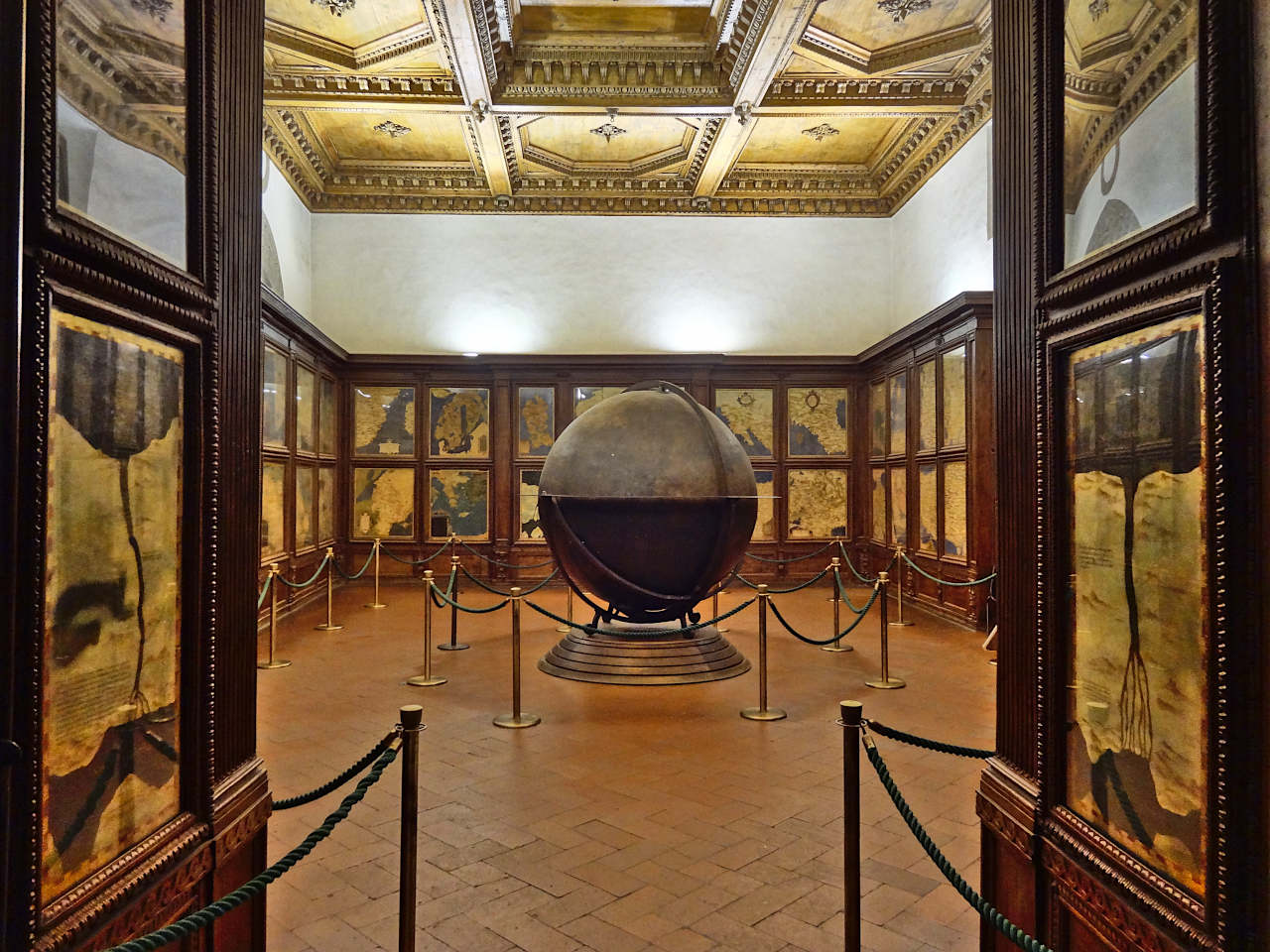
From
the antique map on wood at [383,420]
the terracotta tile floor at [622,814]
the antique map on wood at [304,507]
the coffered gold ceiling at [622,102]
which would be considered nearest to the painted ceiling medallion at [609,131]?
the coffered gold ceiling at [622,102]

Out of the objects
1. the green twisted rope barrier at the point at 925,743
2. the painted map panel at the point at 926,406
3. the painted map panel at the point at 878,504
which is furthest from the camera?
the painted map panel at the point at 878,504

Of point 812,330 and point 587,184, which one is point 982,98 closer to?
point 812,330

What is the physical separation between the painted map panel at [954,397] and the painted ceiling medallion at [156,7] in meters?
9.60

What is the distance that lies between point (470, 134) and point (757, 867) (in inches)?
478

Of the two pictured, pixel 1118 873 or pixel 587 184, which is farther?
pixel 587 184

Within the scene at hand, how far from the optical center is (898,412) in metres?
12.6

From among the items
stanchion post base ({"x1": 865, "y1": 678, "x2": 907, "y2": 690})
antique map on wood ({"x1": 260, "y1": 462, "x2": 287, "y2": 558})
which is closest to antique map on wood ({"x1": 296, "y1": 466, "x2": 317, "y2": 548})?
antique map on wood ({"x1": 260, "y1": 462, "x2": 287, "y2": 558})

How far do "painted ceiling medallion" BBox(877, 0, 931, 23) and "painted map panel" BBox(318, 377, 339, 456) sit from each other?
9.45 meters

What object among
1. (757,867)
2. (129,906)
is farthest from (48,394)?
(757,867)

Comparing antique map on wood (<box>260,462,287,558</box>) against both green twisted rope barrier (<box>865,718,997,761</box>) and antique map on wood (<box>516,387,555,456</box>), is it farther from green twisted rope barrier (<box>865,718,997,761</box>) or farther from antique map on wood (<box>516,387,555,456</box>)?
green twisted rope barrier (<box>865,718,997,761</box>)

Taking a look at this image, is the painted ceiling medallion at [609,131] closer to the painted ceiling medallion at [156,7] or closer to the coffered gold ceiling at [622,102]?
the coffered gold ceiling at [622,102]

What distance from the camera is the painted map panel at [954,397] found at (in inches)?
404

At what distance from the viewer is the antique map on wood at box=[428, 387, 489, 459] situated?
46.6 feet

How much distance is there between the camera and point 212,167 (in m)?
2.41
